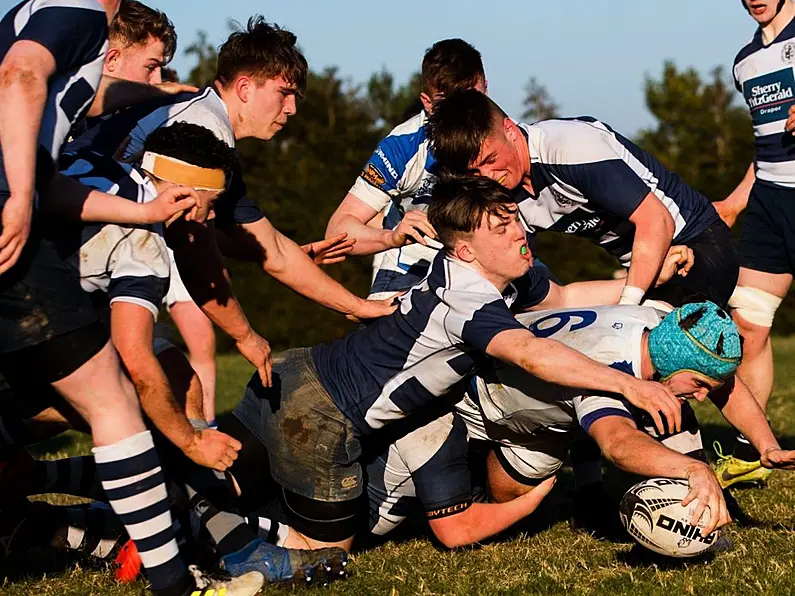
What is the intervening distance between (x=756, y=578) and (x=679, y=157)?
19.2 m

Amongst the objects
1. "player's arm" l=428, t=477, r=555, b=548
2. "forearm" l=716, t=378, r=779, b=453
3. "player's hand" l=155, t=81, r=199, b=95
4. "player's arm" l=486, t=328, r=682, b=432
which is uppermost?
"player's hand" l=155, t=81, r=199, b=95

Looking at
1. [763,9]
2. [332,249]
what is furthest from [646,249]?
[763,9]

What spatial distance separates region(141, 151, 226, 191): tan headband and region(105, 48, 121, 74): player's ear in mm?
2044

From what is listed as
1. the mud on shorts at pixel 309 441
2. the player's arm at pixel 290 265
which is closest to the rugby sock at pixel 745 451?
the player's arm at pixel 290 265

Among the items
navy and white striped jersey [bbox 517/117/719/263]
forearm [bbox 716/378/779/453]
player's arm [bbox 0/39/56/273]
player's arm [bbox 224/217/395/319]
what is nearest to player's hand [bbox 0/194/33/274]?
player's arm [bbox 0/39/56/273]

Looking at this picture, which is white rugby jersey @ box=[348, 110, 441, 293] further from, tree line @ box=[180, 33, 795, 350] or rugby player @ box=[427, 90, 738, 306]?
tree line @ box=[180, 33, 795, 350]

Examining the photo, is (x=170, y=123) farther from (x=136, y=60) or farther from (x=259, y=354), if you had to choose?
(x=136, y=60)

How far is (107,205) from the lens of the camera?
4039 millimetres

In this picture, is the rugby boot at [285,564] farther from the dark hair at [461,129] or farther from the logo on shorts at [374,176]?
the logo on shorts at [374,176]

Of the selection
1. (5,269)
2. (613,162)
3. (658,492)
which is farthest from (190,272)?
(658,492)

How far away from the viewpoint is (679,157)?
22531mm

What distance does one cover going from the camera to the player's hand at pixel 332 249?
18.8 ft

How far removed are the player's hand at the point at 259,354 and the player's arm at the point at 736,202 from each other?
3.07 m

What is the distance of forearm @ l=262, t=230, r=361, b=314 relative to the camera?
561 cm
